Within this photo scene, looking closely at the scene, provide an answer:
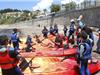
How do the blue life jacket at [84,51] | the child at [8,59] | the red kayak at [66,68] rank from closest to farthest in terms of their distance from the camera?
the child at [8,59] → the blue life jacket at [84,51] → the red kayak at [66,68]

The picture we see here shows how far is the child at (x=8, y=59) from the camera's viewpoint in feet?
28.0

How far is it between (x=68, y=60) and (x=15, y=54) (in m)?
5.59

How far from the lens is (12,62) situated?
8617mm

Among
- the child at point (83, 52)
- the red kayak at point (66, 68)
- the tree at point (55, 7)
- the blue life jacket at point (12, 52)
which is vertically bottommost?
the tree at point (55, 7)

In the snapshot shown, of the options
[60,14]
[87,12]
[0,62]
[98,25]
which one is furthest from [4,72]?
[60,14]

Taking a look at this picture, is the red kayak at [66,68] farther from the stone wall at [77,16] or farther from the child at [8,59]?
the stone wall at [77,16]

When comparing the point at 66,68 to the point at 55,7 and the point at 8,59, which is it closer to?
the point at 8,59

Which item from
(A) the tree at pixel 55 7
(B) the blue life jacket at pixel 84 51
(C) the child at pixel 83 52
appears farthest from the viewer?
(A) the tree at pixel 55 7

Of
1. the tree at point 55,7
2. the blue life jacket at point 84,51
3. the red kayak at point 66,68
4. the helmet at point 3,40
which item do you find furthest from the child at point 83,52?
the tree at point 55,7

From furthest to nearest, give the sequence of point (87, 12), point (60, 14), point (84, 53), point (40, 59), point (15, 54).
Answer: point (60, 14) → point (87, 12) → point (40, 59) → point (84, 53) → point (15, 54)

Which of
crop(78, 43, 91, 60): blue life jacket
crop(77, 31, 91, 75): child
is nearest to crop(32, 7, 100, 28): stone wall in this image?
crop(77, 31, 91, 75): child

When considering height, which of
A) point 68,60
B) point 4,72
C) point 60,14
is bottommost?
point 60,14

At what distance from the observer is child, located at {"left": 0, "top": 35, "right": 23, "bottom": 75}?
28.0ft

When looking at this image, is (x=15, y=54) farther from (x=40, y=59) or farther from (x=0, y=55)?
(x=40, y=59)
